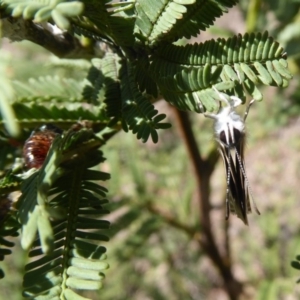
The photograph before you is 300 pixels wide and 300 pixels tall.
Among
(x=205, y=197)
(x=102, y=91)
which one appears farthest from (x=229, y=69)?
(x=205, y=197)

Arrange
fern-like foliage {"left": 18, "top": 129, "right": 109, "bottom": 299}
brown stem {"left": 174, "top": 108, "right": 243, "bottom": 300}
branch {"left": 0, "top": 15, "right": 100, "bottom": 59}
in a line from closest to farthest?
fern-like foliage {"left": 18, "top": 129, "right": 109, "bottom": 299} < branch {"left": 0, "top": 15, "right": 100, "bottom": 59} < brown stem {"left": 174, "top": 108, "right": 243, "bottom": 300}

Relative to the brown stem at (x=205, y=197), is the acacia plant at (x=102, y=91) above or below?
below

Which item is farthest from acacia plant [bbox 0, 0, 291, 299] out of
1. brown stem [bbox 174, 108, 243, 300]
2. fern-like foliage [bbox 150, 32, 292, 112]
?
brown stem [bbox 174, 108, 243, 300]

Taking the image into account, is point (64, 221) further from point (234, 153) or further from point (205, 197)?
point (205, 197)

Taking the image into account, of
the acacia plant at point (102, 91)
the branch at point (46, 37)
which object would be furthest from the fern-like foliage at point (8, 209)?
the branch at point (46, 37)

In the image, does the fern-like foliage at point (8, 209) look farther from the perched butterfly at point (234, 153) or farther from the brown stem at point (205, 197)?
the brown stem at point (205, 197)

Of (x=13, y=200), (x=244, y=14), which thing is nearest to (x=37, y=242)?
(x=13, y=200)

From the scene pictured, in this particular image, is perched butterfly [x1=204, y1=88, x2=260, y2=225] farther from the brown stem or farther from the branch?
the brown stem
